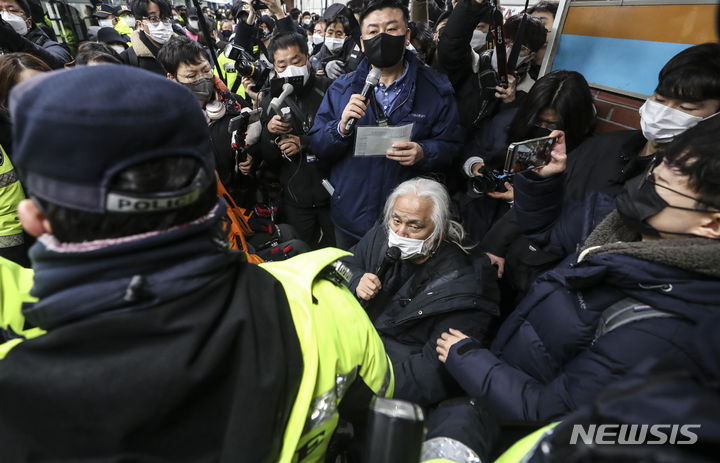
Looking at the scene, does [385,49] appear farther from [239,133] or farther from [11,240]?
[11,240]

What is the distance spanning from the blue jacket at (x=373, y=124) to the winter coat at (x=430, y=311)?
58cm

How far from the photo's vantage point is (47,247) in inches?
24.2

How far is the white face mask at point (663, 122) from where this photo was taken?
1721mm

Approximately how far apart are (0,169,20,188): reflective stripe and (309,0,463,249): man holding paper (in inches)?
68.3

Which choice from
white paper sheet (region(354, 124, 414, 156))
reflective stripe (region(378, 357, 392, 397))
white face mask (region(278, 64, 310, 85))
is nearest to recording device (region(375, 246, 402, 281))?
white paper sheet (region(354, 124, 414, 156))

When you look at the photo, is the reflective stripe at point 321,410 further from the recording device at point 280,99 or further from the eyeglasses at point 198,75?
the eyeglasses at point 198,75

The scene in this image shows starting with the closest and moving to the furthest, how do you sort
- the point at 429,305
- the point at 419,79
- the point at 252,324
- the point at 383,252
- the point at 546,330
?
the point at 252,324 < the point at 546,330 < the point at 429,305 < the point at 383,252 < the point at 419,79

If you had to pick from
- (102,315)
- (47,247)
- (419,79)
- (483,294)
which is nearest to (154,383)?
(102,315)

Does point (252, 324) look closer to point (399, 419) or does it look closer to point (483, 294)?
point (399, 419)

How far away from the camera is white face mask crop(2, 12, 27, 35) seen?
12.8 ft

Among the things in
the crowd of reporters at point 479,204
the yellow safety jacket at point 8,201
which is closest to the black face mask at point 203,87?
the crowd of reporters at point 479,204

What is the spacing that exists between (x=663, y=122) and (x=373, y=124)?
1628mm

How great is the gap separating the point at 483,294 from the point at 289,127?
1.99 m

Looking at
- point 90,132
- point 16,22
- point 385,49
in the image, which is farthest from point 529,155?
point 16,22
